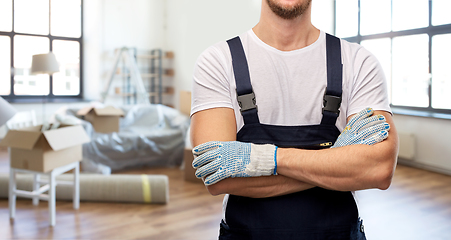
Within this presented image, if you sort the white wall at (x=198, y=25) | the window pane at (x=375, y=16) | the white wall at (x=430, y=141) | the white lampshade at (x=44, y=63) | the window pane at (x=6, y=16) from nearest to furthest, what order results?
the white lampshade at (x=44, y=63) < the white wall at (x=430, y=141) < the window pane at (x=375, y=16) < the white wall at (x=198, y=25) < the window pane at (x=6, y=16)

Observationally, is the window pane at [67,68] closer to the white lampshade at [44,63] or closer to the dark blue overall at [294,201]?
the white lampshade at [44,63]

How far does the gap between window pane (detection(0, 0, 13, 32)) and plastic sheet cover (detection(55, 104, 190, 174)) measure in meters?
2.80

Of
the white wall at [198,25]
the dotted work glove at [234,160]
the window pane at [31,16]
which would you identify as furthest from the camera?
the window pane at [31,16]

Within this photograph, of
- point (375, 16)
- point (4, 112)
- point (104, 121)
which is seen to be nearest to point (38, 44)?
point (104, 121)

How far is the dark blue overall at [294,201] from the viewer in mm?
920

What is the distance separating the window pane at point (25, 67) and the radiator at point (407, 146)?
18.8ft

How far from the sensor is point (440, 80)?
15.0ft

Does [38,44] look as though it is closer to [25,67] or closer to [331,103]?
[25,67]

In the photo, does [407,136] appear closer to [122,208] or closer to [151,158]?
[151,158]

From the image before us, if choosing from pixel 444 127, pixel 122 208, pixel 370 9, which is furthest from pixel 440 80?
pixel 122 208

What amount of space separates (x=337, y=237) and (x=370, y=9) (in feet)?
17.4

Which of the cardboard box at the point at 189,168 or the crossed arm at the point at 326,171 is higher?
the crossed arm at the point at 326,171

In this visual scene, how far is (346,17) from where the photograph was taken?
596cm

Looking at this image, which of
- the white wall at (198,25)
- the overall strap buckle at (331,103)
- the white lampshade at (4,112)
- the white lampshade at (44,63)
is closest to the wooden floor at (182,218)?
the white lampshade at (44,63)
